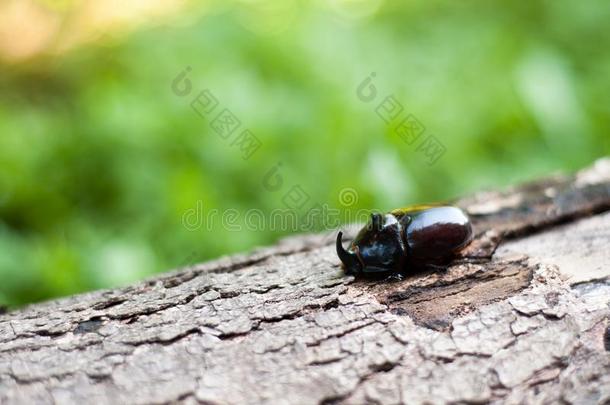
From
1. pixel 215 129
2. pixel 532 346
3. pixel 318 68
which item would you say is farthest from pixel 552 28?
pixel 532 346

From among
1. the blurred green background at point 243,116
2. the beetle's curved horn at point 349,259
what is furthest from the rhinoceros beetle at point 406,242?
the blurred green background at point 243,116

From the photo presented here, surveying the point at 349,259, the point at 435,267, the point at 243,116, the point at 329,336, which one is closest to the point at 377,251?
the point at 349,259

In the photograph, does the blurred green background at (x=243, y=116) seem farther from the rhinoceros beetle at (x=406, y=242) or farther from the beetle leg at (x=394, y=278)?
the beetle leg at (x=394, y=278)

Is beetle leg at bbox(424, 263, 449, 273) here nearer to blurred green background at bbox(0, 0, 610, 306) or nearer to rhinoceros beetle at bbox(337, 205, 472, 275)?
rhinoceros beetle at bbox(337, 205, 472, 275)

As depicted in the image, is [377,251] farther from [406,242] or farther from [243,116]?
[243,116]

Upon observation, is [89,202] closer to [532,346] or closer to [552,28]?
[532,346]
